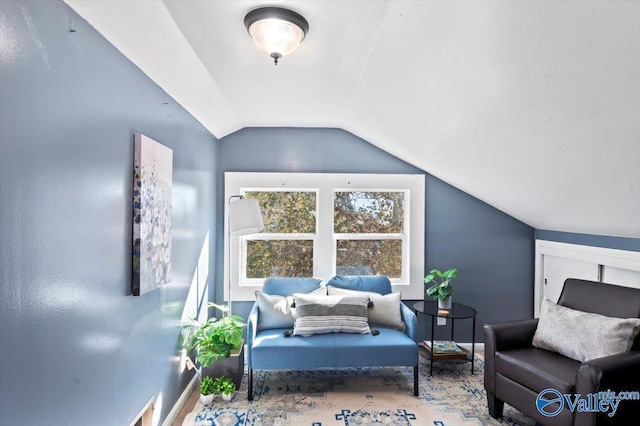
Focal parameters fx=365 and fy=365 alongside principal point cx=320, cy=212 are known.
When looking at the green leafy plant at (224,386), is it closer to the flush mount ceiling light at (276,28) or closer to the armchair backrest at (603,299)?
the flush mount ceiling light at (276,28)

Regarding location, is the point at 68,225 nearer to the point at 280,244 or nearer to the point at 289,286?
the point at 289,286

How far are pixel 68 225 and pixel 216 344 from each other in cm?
172

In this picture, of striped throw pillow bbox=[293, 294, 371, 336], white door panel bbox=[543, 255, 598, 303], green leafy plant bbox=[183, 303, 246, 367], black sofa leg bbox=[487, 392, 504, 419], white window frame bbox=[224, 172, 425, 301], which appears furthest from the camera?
white window frame bbox=[224, 172, 425, 301]

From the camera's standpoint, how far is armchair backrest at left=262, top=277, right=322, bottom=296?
3516 millimetres

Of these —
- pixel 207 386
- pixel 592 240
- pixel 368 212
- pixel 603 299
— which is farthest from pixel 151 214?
pixel 592 240

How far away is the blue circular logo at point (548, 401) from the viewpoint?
2086 millimetres

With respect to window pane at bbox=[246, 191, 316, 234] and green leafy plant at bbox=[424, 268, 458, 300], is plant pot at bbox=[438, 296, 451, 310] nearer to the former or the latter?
green leafy plant at bbox=[424, 268, 458, 300]

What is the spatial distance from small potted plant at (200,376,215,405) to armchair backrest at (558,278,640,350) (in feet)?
9.21

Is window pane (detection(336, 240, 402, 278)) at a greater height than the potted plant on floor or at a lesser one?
greater

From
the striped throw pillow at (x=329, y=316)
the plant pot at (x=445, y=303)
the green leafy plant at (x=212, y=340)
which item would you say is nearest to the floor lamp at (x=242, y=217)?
the green leafy plant at (x=212, y=340)

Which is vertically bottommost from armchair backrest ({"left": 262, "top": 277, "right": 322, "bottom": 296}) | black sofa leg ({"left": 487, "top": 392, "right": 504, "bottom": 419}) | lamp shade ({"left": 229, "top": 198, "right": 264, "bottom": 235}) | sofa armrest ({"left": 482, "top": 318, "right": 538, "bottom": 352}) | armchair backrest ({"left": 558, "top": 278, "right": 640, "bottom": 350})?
black sofa leg ({"left": 487, "top": 392, "right": 504, "bottom": 419})

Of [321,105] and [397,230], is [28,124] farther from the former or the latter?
[397,230]

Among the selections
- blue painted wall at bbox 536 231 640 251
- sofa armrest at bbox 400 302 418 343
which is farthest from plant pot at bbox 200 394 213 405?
blue painted wall at bbox 536 231 640 251

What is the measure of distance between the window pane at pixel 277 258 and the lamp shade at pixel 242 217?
2.28ft
